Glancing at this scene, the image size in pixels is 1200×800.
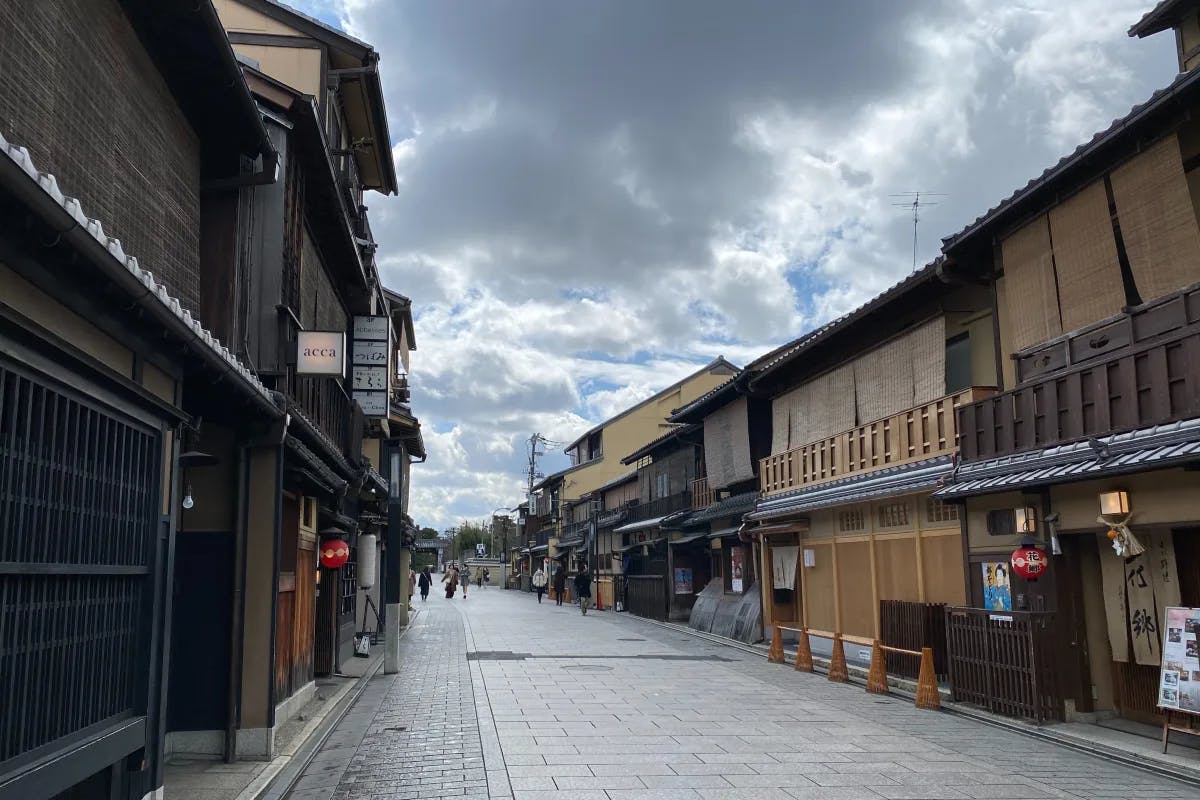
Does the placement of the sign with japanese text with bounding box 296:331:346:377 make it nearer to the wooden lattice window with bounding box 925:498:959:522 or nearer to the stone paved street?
the stone paved street

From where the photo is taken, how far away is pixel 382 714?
46.7ft

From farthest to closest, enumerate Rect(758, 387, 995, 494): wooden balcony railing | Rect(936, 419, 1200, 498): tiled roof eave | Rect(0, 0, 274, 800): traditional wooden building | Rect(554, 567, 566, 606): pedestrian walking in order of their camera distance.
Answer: Rect(554, 567, 566, 606): pedestrian walking < Rect(758, 387, 995, 494): wooden balcony railing < Rect(936, 419, 1200, 498): tiled roof eave < Rect(0, 0, 274, 800): traditional wooden building

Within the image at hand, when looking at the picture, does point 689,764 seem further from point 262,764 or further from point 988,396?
point 988,396

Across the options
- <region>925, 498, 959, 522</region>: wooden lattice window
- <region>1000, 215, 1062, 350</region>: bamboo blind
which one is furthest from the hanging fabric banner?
<region>1000, 215, 1062, 350</region>: bamboo blind

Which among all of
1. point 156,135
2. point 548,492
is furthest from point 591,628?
point 548,492

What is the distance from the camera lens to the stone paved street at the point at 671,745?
30.4 ft

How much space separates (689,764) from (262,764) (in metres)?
4.76

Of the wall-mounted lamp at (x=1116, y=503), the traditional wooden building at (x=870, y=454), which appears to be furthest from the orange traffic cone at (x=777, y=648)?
the wall-mounted lamp at (x=1116, y=503)

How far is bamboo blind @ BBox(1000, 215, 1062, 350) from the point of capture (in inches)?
516

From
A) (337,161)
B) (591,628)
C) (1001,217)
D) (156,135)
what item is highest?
(337,161)

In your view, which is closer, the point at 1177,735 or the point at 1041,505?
the point at 1177,735

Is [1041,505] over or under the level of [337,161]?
under

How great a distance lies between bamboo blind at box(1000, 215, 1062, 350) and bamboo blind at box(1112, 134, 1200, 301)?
151 centimetres

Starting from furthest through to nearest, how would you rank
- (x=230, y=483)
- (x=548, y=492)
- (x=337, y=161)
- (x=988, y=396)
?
(x=548, y=492), (x=337, y=161), (x=988, y=396), (x=230, y=483)
